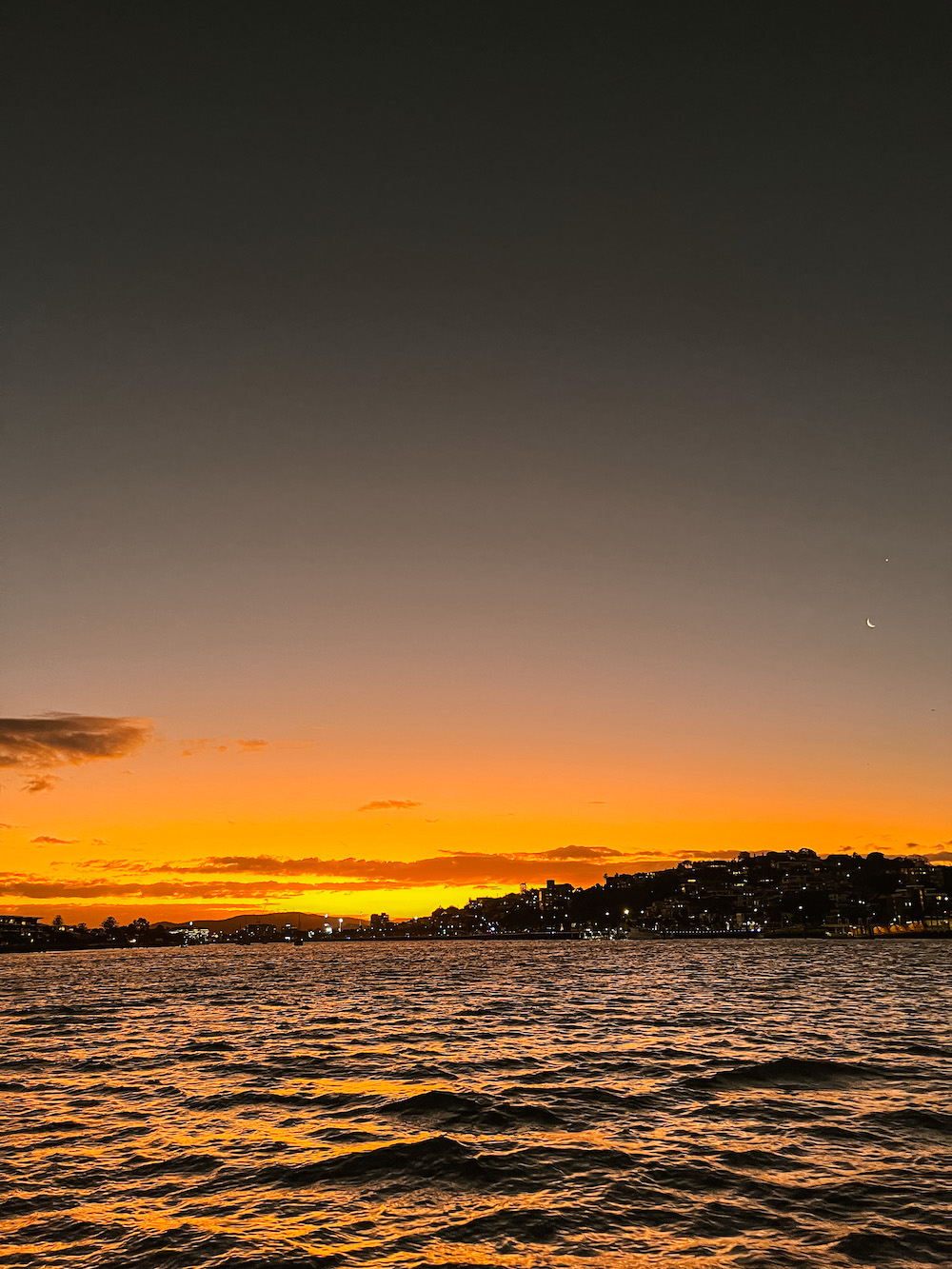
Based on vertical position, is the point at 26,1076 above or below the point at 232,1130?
below

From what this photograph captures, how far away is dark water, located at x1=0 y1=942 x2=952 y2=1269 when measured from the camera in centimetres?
1659

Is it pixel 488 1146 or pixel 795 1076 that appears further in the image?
pixel 795 1076

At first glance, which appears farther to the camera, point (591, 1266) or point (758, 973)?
point (758, 973)

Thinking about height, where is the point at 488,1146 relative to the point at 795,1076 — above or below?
above

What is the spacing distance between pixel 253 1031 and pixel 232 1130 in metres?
30.6

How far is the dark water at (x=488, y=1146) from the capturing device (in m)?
16.6

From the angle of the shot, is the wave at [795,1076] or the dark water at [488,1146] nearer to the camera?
the dark water at [488,1146]

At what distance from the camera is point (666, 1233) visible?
1680cm

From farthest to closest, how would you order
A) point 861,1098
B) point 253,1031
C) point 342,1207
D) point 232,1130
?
1. point 253,1031
2. point 861,1098
3. point 232,1130
4. point 342,1207

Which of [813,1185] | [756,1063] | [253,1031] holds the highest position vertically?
[813,1185]

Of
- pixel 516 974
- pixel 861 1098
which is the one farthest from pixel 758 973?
pixel 861 1098

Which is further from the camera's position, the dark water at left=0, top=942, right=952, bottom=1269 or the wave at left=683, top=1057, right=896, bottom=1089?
the wave at left=683, top=1057, right=896, bottom=1089

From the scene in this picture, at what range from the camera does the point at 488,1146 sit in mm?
23734

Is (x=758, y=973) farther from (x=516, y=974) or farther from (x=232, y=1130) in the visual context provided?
(x=232, y=1130)
